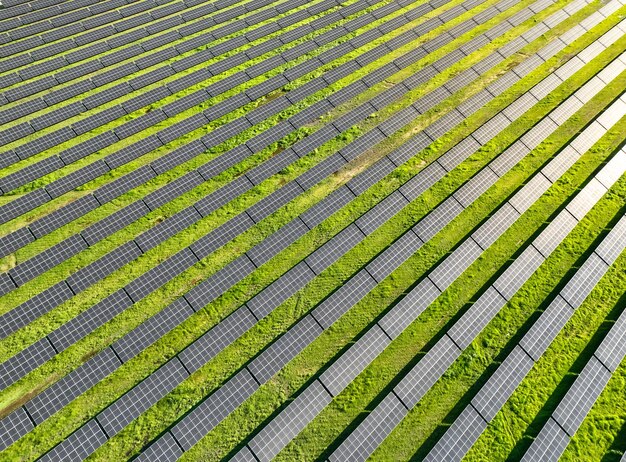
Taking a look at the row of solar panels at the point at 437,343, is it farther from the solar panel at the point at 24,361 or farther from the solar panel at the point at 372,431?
the solar panel at the point at 24,361

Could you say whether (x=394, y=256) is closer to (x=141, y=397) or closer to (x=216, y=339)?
(x=216, y=339)

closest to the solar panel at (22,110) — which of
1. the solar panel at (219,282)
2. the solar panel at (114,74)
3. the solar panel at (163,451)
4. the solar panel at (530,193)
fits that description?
the solar panel at (114,74)

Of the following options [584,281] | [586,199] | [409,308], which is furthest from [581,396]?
[586,199]

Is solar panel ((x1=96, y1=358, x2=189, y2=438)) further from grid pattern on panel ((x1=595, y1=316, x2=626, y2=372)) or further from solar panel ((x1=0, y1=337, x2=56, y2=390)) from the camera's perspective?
grid pattern on panel ((x1=595, y1=316, x2=626, y2=372))

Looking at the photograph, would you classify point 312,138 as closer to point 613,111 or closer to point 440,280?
point 440,280

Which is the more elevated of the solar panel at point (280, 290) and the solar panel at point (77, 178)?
the solar panel at point (77, 178)

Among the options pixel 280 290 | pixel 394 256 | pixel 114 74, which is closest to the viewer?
pixel 280 290
